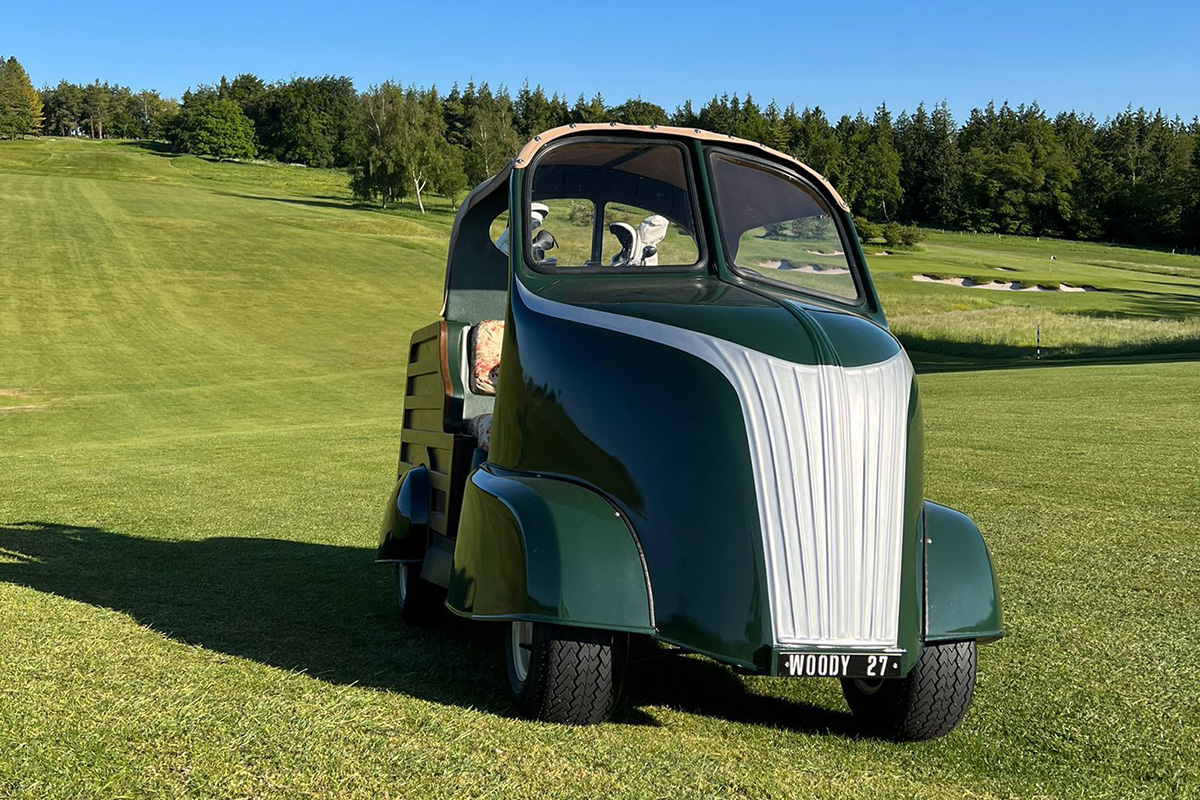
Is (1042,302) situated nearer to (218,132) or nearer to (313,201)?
(313,201)

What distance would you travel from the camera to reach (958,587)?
14.8ft

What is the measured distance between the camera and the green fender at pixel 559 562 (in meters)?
4.17

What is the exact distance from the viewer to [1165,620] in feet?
21.7

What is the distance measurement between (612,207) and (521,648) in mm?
2384

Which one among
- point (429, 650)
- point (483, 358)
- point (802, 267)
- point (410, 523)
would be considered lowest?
point (429, 650)

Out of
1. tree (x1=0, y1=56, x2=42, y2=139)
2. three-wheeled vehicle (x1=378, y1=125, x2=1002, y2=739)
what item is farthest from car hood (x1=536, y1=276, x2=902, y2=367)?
tree (x1=0, y1=56, x2=42, y2=139)

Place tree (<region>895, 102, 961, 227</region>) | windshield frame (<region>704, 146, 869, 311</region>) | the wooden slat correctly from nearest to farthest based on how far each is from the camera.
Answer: windshield frame (<region>704, 146, 869, 311</region>) → the wooden slat → tree (<region>895, 102, 961, 227</region>)

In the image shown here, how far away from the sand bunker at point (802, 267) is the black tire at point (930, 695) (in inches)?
79.1

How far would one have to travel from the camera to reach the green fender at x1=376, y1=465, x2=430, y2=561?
651 cm

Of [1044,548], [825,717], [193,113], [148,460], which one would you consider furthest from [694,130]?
[193,113]

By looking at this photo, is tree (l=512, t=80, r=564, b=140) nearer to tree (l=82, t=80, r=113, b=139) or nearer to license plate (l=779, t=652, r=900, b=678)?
tree (l=82, t=80, r=113, b=139)

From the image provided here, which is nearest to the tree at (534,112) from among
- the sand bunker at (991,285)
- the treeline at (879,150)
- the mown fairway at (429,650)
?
the treeline at (879,150)

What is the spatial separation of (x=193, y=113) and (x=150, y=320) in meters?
119

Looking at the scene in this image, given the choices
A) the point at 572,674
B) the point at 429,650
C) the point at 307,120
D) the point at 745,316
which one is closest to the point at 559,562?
the point at 572,674
